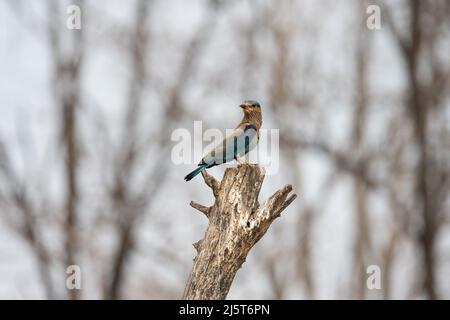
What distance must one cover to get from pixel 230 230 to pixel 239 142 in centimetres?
75

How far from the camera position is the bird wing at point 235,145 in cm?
594

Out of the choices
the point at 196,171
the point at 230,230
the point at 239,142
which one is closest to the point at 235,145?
the point at 239,142

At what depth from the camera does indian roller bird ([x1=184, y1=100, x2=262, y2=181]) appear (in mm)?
5883

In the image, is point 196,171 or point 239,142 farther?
point 239,142

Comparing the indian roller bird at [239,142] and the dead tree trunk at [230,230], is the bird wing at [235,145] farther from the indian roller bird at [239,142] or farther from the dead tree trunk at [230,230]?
the dead tree trunk at [230,230]

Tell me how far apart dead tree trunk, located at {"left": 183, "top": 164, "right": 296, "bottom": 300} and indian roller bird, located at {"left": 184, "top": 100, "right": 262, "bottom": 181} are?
0.18m

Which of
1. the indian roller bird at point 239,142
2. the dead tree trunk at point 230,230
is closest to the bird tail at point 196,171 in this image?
the indian roller bird at point 239,142

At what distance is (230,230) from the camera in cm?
565

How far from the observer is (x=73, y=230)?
54.6 feet

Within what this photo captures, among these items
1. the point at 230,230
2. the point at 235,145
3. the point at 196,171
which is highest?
the point at 235,145

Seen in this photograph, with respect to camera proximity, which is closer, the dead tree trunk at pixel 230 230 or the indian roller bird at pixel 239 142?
the dead tree trunk at pixel 230 230

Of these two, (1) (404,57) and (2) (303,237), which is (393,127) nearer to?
(2) (303,237)

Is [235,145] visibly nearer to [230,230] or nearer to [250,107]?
[250,107]

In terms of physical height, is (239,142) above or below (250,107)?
below
